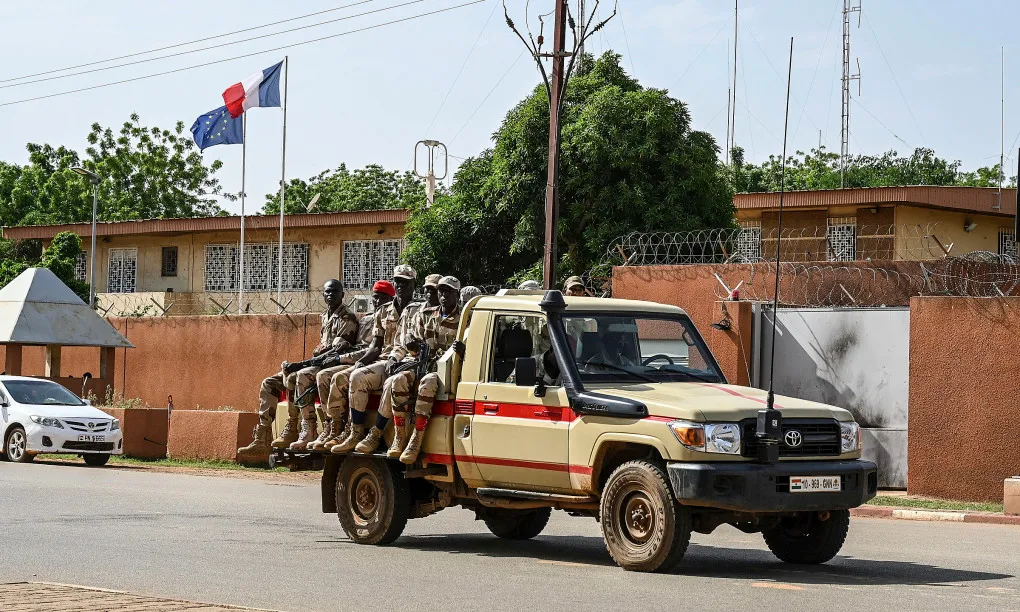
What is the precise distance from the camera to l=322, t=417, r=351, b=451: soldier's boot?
12055 mm

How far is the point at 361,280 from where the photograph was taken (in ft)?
128

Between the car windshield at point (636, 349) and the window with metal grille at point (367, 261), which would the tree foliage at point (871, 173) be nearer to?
the window with metal grille at point (367, 261)

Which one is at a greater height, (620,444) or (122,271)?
(122,271)

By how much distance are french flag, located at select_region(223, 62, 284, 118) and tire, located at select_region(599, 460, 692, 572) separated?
29967mm

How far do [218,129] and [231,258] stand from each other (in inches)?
174

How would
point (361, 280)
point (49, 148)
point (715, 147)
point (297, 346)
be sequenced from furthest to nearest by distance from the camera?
point (49, 148), point (361, 280), point (297, 346), point (715, 147)

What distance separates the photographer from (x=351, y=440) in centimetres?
1186

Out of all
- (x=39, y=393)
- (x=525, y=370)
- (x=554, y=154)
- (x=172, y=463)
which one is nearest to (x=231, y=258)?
(x=39, y=393)

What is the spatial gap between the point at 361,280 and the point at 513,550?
91.1 ft

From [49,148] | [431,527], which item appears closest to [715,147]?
[431,527]

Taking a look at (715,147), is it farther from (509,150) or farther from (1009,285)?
(1009,285)

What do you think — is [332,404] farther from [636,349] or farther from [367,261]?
[367,261]

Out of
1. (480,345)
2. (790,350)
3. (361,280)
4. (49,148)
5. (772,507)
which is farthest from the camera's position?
(49,148)

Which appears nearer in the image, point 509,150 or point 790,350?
point 790,350
